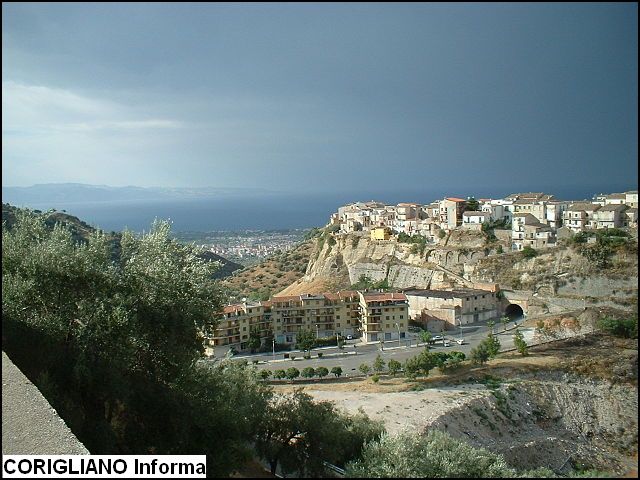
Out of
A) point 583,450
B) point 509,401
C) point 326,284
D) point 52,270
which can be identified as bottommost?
point 583,450

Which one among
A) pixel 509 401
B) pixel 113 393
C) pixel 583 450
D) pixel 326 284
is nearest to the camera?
pixel 113 393

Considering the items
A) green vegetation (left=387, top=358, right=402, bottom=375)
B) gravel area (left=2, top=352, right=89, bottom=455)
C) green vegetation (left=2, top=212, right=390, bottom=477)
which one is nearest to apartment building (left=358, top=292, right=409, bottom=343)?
green vegetation (left=387, top=358, right=402, bottom=375)

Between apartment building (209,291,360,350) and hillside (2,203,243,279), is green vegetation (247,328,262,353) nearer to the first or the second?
apartment building (209,291,360,350)

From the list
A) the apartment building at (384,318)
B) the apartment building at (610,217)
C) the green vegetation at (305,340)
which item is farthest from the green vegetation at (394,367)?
the apartment building at (610,217)

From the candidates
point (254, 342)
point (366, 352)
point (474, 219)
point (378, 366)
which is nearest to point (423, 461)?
point (378, 366)

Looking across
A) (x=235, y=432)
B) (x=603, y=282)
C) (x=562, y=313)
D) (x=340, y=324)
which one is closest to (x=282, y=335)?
(x=340, y=324)

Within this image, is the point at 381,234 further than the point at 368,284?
Yes

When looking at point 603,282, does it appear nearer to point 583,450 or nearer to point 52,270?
point 583,450

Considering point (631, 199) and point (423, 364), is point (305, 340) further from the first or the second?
point (631, 199)
